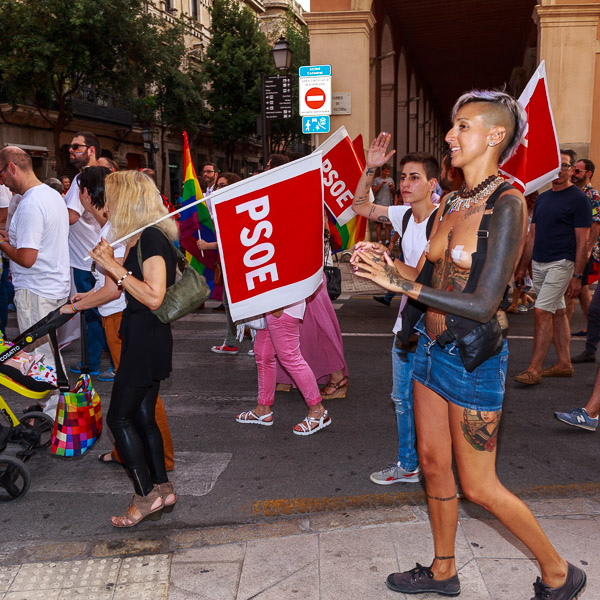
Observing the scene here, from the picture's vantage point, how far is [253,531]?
10.8ft

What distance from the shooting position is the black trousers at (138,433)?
3.27 meters

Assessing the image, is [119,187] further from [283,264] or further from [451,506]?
[451,506]

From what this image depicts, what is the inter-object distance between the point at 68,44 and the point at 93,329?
20.4 metres

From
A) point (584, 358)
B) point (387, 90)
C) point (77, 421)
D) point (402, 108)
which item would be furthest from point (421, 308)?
point (402, 108)

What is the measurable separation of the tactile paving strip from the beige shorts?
4014mm

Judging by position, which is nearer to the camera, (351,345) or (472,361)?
(472,361)

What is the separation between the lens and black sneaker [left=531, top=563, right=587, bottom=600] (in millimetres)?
2426

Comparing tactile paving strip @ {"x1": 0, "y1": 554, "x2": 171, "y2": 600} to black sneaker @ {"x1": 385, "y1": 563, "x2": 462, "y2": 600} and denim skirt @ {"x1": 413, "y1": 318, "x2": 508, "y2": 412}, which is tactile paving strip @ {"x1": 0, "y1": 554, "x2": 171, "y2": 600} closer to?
black sneaker @ {"x1": 385, "y1": 563, "x2": 462, "y2": 600}

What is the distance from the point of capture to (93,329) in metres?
6.24

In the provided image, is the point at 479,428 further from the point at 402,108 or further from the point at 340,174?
the point at 402,108

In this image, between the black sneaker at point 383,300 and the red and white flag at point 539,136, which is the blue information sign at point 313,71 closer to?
the black sneaker at point 383,300

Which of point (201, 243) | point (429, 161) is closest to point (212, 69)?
point (201, 243)

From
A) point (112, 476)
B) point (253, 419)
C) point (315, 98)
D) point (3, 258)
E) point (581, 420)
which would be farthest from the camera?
point (315, 98)

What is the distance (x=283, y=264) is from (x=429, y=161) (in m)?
1.10
